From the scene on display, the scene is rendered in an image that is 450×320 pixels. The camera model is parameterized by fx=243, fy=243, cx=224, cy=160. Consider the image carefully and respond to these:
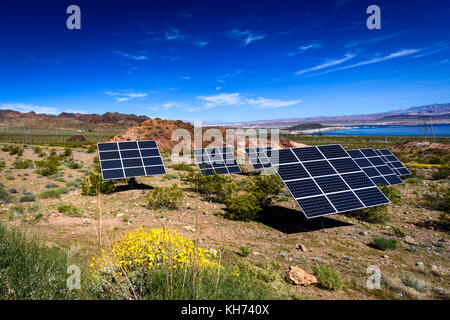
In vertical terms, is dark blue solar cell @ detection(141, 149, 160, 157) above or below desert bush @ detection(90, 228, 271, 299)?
above

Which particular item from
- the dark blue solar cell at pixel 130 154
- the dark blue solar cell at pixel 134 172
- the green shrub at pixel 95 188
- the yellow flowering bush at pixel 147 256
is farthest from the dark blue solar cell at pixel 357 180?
the green shrub at pixel 95 188

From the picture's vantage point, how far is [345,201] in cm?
980

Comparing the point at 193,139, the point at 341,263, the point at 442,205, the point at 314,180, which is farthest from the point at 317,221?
the point at 193,139

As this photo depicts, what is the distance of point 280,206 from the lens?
45.4 ft

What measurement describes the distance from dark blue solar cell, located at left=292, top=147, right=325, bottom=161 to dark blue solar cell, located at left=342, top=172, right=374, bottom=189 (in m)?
1.56

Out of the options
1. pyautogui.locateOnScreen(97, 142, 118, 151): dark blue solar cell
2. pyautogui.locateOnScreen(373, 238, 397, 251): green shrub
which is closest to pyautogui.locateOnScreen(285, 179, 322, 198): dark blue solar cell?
pyautogui.locateOnScreen(373, 238, 397, 251): green shrub

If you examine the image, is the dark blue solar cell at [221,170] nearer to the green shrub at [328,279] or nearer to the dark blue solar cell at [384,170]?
the dark blue solar cell at [384,170]

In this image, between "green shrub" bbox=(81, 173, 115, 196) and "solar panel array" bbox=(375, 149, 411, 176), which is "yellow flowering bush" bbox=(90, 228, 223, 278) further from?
"solar panel array" bbox=(375, 149, 411, 176)

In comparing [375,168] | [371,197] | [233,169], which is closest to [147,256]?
[371,197]

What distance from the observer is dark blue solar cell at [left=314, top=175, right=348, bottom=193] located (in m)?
10.3

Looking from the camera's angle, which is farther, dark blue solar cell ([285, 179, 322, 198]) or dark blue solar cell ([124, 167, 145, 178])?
dark blue solar cell ([124, 167, 145, 178])

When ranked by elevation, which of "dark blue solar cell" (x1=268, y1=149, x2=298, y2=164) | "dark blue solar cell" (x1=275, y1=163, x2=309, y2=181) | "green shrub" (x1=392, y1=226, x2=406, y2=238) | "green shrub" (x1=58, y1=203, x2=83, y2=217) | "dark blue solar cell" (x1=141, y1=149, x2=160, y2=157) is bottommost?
"green shrub" (x1=392, y1=226, x2=406, y2=238)
